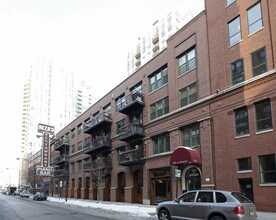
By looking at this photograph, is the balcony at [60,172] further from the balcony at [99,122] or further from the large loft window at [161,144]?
the large loft window at [161,144]

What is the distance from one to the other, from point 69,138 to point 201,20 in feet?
134

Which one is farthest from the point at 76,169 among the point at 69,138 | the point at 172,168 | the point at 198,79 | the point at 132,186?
the point at 198,79

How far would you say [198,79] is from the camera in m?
27.1

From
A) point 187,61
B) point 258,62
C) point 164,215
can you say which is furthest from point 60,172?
point 164,215

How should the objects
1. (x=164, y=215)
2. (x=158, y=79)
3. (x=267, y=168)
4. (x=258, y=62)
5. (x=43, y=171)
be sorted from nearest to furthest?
(x=164, y=215), (x=267, y=168), (x=258, y=62), (x=158, y=79), (x=43, y=171)

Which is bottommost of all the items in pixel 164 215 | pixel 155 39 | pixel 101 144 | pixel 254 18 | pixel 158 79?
pixel 164 215

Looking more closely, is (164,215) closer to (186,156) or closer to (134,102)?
(186,156)

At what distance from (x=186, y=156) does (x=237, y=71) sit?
6833 millimetres

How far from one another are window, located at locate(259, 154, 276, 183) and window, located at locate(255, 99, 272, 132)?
1.69 meters

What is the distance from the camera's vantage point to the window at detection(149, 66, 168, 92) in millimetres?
32447

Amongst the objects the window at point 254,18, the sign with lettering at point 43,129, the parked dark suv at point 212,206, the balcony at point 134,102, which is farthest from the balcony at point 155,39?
the parked dark suv at point 212,206

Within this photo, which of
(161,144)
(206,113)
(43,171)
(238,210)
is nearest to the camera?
(238,210)

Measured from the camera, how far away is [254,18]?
22891mm

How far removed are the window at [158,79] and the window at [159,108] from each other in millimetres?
1611
